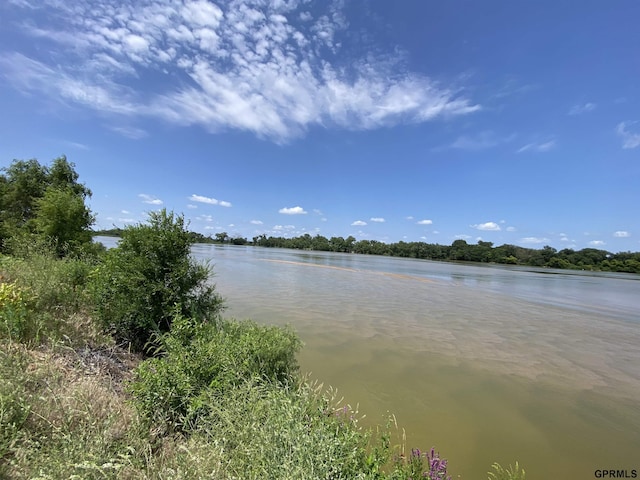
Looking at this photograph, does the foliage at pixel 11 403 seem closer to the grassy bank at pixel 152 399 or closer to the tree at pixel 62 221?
the grassy bank at pixel 152 399

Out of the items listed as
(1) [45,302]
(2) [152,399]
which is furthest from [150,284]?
(2) [152,399]

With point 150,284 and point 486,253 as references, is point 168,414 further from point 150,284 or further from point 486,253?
point 486,253

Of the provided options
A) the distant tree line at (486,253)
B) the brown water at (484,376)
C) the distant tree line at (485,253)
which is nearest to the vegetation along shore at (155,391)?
the brown water at (484,376)

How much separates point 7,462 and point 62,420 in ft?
2.00

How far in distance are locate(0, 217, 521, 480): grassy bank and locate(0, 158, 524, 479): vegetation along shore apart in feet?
0.07

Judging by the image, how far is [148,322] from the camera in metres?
6.38

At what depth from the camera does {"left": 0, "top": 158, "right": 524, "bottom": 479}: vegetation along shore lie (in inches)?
112

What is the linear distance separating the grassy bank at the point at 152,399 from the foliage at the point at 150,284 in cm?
3

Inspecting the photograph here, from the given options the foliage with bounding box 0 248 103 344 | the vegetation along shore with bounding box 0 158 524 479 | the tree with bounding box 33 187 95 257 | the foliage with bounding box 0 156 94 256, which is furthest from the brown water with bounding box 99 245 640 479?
the foliage with bounding box 0 156 94 256

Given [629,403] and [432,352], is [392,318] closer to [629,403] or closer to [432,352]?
[432,352]

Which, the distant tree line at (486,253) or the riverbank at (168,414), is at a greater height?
the distant tree line at (486,253)

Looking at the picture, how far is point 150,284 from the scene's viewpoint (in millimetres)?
6492

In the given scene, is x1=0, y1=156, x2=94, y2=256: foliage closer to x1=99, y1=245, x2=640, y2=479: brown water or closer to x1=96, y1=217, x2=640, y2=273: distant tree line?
x1=99, y1=245, x2=640, y2=479: brown water

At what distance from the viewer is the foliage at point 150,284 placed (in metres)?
6.36
